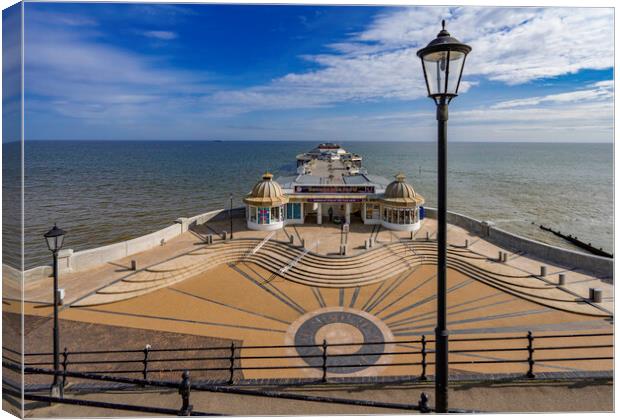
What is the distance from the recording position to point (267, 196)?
81.3 ft

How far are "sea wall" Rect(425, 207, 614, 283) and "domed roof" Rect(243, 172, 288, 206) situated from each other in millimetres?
12824

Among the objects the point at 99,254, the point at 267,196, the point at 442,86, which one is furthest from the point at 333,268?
the point at 442,86

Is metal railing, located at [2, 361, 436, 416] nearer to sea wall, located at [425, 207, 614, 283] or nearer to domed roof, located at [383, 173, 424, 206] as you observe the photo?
sea wall, located at [425, 207, 614, 283]

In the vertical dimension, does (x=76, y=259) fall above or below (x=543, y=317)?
above

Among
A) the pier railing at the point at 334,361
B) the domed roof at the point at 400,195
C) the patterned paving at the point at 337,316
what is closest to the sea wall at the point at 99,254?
the patterned paving at the point at 337,316

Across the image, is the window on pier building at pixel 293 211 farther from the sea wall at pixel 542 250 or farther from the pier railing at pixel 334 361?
the pier railing at pixel 334 361

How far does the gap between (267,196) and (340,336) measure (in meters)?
14.0

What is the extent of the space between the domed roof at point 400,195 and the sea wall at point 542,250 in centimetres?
390

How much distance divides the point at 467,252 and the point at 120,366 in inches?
701

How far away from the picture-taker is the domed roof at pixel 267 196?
24.3 meters

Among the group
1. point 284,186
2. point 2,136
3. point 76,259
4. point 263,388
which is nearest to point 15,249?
point 2,136

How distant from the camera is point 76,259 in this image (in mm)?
→ 17812

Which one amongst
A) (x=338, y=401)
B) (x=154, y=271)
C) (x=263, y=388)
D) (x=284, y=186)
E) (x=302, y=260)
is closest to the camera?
(x=338, y=401)

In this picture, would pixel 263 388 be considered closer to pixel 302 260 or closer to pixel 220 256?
pixel 302 260
